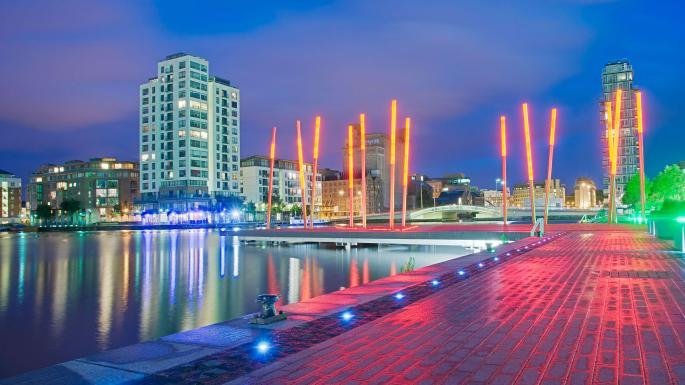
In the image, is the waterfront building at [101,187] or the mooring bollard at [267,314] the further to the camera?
the waterfront building at [101,187]

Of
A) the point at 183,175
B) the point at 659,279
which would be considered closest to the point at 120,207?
the point at 183,175

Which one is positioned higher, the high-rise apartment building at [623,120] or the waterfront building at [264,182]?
the high-rise apartment building at [623,120]

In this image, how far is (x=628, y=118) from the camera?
578 feet

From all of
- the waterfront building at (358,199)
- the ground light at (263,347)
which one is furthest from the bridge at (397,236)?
the waterfront building at (358,199)

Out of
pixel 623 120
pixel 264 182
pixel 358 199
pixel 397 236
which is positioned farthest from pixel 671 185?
pixel 358 199

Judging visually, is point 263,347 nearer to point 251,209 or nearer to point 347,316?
point 347,316

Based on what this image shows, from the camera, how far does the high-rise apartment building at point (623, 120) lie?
175 m

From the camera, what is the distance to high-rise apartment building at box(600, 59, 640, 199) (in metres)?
175

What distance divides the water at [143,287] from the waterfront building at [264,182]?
4533 inches

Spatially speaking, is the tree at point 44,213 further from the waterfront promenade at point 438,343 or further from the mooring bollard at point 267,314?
the mooring bollard at point 267,314

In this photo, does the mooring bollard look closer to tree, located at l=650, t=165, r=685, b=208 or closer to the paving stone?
the paving stone

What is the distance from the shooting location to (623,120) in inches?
7037

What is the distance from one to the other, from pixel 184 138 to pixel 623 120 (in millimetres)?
134600

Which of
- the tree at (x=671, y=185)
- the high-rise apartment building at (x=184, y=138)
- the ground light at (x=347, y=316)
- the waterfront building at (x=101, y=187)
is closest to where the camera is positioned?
the ground light at (x=347, y=316)
